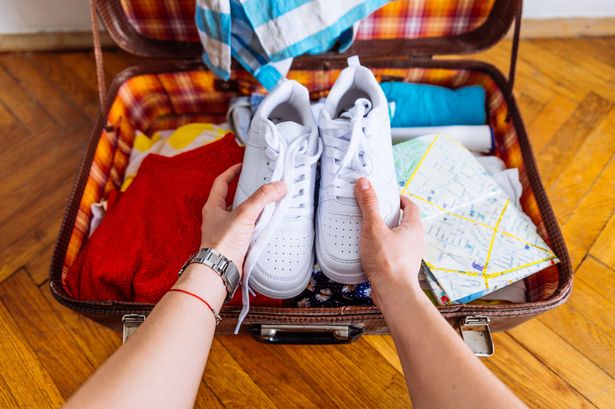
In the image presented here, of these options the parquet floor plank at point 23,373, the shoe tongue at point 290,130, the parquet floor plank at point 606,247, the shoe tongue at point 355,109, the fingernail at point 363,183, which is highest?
the shoe tongue at point 355,109

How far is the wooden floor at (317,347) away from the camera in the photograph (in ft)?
2.46

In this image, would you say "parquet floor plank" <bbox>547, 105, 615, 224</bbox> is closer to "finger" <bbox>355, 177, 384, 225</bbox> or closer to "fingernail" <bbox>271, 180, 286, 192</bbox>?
"finger" <bbox>355, 177, 384, 225</bbox>

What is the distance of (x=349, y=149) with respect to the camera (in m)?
0.60

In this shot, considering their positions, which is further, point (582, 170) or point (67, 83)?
point (67, 83)

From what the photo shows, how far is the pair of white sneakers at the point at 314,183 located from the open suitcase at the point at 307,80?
0.12 meters

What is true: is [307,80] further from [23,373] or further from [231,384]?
[23,373]

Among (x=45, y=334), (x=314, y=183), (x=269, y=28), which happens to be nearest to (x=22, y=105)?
(x=45, y=334)

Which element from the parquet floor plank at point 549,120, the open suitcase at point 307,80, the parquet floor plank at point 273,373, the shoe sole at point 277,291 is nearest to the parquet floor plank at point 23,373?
the open suitcase at point 307,80

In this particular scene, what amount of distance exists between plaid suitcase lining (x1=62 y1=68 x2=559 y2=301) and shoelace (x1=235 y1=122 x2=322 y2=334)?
33cm

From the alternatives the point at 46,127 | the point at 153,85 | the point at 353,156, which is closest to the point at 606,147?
the point at 353,156

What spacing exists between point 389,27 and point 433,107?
192 mm

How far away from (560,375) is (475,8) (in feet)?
2.39

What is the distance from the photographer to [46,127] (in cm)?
104

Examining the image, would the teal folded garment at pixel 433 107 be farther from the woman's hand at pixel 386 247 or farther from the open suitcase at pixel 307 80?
the woman's hand at pixel 386 247
